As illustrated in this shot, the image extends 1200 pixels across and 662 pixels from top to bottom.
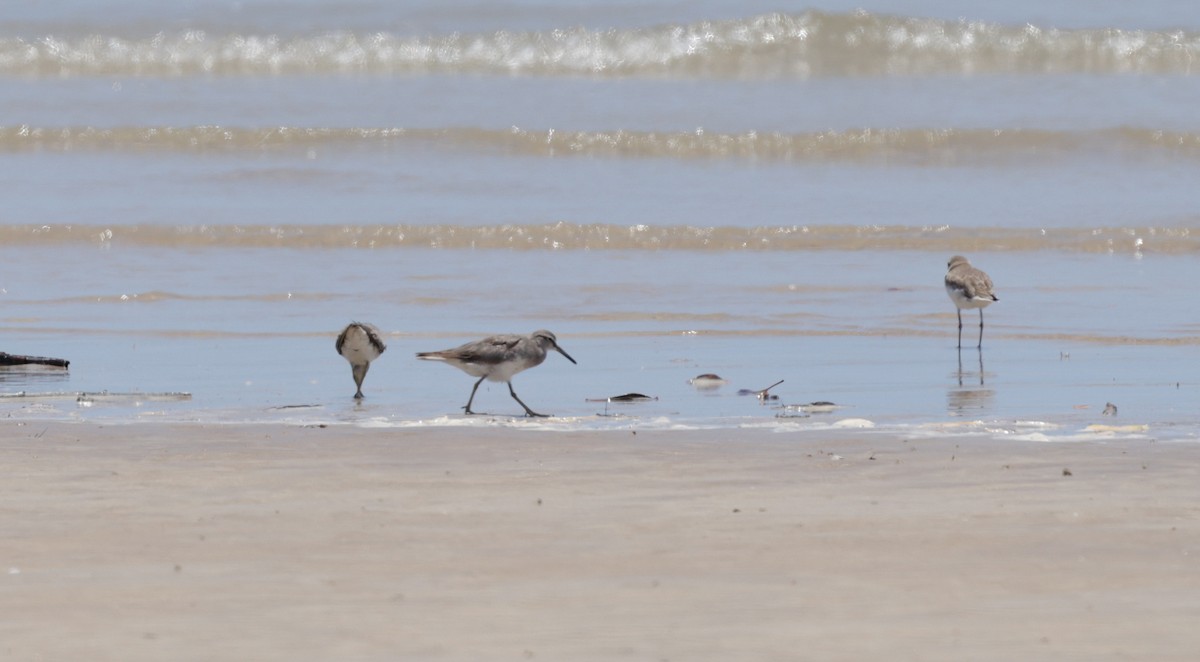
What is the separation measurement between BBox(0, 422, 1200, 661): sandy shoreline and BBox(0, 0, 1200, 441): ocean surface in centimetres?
83

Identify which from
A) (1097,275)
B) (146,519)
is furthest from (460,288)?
(146,519)

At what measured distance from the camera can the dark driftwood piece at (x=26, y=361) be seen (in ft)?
32.3

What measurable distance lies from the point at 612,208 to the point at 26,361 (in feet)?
30.0

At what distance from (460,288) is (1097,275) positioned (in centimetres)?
488

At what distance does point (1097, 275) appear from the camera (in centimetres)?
1434

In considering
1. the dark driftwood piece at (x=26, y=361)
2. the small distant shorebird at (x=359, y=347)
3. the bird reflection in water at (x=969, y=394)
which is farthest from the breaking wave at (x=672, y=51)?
the small distant shorebird at (x=359, y=347)

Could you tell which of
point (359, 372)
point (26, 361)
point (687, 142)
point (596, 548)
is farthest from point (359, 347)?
point (687, 142)

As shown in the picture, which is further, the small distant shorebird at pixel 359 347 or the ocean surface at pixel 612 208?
the ocean surface at pixel 612 208

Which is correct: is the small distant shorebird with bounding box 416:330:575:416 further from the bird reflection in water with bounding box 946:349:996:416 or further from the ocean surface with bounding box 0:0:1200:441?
the bird reflection in water with bounding box 946:349:996:416

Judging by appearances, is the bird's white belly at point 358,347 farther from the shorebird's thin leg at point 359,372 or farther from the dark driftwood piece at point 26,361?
the dark driftwood piece at point 26,361

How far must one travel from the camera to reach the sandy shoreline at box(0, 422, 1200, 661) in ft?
14.9

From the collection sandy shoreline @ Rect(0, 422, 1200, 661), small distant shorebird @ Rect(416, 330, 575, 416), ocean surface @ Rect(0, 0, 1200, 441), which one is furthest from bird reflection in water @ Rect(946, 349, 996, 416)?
small distant shorebird @ Rect(416, 330, 575, 416)

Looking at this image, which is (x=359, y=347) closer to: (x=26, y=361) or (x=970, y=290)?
(x=26, y=361)

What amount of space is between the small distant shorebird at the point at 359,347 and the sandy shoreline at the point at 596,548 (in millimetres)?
1639
